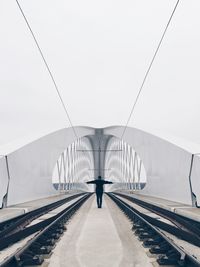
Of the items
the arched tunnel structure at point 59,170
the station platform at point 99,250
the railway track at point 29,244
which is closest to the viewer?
the railway track at point 29,244

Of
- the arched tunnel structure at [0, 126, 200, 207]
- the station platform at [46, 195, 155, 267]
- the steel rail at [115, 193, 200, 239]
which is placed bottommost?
the station platform at [46, 195, 155, 267]

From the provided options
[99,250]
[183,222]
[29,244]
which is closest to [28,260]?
[29,244]

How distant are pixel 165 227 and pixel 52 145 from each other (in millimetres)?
20061

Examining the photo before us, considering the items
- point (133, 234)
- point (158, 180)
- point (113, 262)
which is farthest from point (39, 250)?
point (158, 180)

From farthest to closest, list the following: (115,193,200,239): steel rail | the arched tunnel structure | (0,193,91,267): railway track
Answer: the arched tunnel structure → (115,193,200,239): steel rail → (0,193,91,267): railway track

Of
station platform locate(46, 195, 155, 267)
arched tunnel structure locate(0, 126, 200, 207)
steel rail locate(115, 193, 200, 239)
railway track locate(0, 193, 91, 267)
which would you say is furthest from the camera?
arched tunnel structure locate(0, 126, 200, 207)

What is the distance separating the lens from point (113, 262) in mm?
4676

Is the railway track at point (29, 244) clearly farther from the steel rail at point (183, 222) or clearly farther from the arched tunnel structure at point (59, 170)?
the arched tunnel structure at point (59, 170)

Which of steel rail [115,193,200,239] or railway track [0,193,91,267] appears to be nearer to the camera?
railway track [0,193,91,267]

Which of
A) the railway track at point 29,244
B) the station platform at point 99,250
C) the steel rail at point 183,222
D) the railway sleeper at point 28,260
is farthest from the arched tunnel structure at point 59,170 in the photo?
the railway sleeper at point 28,260

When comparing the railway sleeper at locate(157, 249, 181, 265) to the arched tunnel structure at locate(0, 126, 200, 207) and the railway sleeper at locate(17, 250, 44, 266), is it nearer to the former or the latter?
the railway sleeper at locate(17, 250, 44, 266)

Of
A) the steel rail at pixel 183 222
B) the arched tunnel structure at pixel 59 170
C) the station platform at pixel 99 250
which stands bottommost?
the station platform at pixel 99 250

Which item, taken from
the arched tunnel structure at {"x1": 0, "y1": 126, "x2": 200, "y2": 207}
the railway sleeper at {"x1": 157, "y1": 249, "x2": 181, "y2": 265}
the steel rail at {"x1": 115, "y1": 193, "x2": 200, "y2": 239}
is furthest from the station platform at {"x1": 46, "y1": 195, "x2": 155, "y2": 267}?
the arched tunnel structure at {"x1": 0, "y1": 126, "x2": 200, "y2": 207}

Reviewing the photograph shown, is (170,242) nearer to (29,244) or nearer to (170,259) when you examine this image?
(170,259)
